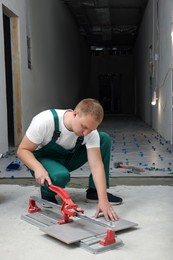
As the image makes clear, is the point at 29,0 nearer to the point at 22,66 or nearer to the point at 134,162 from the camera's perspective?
the point at 22,66

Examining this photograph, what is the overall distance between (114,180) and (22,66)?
3.29m

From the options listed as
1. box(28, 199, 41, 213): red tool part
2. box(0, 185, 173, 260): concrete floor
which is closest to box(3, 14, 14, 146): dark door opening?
box(0, 185, 173, 260): concrete floor

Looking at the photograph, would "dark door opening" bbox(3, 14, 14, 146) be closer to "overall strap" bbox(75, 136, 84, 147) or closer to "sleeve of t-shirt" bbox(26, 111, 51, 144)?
"overall strap" bbox(75, 136, 84, 147)

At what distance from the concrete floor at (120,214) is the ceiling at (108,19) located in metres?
7.48

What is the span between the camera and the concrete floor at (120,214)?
1799mm

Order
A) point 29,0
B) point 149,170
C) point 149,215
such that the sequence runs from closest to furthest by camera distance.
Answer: point 149,215
point 149,170
point 29,0

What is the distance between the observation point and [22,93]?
234 inches

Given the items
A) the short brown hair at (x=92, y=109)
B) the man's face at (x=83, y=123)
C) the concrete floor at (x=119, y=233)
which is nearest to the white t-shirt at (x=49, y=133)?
the man's face at (x=83, y=123)

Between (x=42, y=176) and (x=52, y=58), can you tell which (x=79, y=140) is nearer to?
(x=42, y=176)

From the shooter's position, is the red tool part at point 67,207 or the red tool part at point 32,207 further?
the red tool part at point 32,207

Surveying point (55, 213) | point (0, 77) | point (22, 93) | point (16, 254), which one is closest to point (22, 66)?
point (22, 93)

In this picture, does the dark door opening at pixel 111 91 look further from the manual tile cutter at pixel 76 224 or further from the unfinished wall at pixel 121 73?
the manual tile cutter at pixel 76 224

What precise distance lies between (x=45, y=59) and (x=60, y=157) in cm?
569

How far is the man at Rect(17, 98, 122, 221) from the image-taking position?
2.10m
